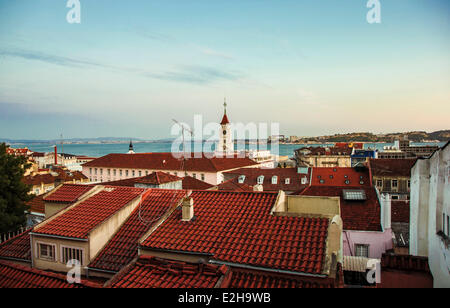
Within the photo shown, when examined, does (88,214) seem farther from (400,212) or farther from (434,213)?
(400,212)

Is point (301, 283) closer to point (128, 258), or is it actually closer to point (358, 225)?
point (128, 258)

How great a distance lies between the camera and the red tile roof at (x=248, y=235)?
7.66 metres

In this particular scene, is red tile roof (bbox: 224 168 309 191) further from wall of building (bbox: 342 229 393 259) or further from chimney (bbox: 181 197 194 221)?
chimney (bbox: 181 197 194 221)

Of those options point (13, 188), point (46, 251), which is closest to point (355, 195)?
point (46, 251)

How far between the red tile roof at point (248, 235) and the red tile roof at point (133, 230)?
3.84ft

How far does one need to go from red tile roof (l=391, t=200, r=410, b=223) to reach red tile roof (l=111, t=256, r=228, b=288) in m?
19.9

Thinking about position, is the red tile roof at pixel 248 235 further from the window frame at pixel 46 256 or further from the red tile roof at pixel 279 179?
the red tile roof at pixel 279 179

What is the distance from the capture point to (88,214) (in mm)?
11344

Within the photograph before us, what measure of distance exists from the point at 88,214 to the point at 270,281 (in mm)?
7443

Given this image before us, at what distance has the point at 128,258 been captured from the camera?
9750 mm

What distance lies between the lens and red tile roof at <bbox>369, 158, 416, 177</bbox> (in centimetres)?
4800

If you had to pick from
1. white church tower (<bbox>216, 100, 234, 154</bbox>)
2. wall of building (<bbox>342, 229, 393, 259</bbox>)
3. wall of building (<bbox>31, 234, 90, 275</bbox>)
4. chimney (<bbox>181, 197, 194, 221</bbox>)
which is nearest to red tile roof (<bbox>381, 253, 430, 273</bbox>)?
chimney (<bbox>181, 197, 194, 221</bbox>)

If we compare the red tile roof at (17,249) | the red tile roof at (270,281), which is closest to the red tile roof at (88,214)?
the red tile roof at (17,249)
